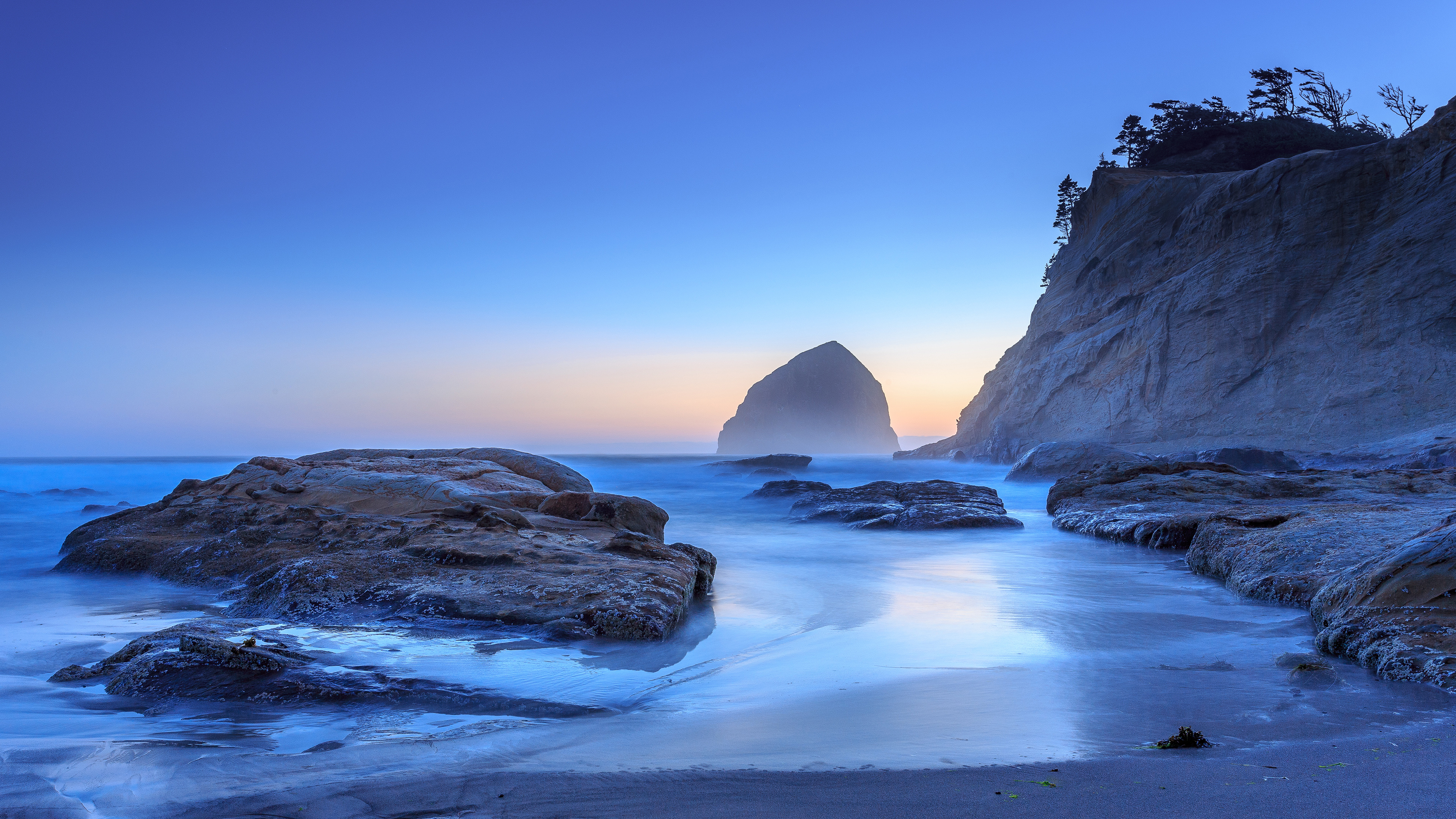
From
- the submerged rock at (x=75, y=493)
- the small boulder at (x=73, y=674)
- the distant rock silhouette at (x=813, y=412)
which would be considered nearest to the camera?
the small boulder at (x=73, y=674)

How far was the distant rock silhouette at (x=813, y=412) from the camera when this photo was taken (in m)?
132

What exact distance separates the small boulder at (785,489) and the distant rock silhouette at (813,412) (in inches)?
4098

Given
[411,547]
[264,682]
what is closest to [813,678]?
[264,682]

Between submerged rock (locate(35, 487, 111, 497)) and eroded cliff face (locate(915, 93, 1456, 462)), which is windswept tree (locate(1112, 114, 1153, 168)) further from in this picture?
submerged rock (locate(35, 487, 111, 497))

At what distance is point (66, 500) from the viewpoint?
19.3m

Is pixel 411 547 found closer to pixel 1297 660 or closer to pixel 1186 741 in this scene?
pixel 1186 741

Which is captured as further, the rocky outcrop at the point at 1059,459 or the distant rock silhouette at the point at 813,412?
the distant rock silhouette at the point at 813,412

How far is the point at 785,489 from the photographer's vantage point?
23531mm

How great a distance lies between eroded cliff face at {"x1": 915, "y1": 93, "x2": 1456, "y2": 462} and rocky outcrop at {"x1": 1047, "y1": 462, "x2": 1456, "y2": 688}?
1166 centimetres

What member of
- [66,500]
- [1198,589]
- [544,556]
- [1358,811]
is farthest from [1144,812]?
[66,500]

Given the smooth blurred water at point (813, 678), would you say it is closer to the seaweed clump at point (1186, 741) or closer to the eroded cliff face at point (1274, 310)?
the seaweed clump at point (1186, 741)

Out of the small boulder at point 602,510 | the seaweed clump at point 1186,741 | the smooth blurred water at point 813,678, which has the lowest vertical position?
the smooth blurred water at point 813,678

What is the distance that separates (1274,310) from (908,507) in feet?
67.7

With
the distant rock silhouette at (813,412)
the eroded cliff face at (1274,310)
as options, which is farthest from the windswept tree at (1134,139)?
the distant rock silhouette at (813,412)
